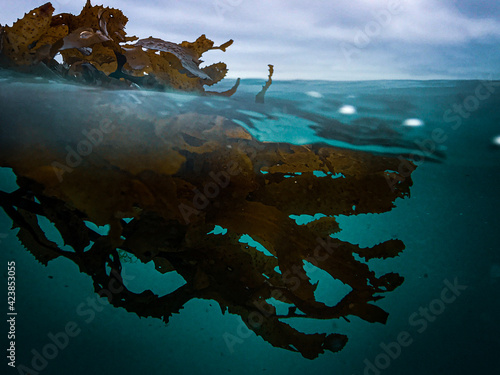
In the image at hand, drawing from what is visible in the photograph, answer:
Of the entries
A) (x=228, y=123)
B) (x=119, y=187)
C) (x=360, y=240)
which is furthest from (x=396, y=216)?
(x=119, y=187)

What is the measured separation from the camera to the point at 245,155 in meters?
2.16

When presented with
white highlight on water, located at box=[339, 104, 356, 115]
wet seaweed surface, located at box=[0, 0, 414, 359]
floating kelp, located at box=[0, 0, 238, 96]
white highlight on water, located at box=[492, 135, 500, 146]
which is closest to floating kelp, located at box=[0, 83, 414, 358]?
wet seaweed surface, located at box=[0, 0, 414, 359]

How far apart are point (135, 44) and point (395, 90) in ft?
10.4

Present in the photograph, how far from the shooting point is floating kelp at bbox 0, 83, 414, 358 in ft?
5.93

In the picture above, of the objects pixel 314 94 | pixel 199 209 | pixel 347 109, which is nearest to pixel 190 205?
pixel 199 209

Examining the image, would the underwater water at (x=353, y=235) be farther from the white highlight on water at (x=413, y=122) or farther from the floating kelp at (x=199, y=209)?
the floating kelp at (x=199, y=209)

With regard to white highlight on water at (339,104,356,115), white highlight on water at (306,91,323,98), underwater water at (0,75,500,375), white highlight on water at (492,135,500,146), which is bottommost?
underwater water at (0,75,500,375)

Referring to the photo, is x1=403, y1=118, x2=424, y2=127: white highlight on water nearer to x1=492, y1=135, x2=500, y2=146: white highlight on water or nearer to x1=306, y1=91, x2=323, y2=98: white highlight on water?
x1=306, y1=91, x2=323, y2=98: white highlight on water

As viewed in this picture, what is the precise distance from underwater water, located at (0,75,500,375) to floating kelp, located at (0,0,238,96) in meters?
0.15

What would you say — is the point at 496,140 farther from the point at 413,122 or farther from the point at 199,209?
the point at 199,209

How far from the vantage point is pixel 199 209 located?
1.94 metres

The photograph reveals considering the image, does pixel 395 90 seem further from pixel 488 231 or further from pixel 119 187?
pixel 488 231

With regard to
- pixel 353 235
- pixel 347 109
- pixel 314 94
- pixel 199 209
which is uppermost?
pixel 314 94

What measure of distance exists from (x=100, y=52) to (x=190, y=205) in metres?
1.52
